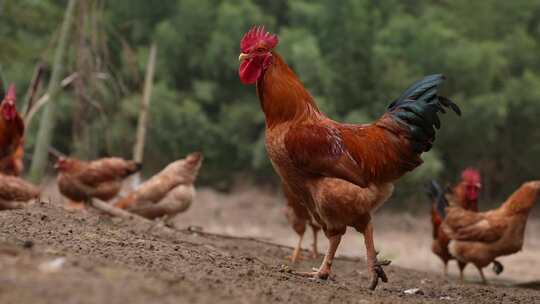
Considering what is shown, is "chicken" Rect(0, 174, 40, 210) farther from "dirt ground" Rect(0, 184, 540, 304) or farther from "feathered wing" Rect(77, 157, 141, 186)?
"feathered wing" Rect(77, 157, 141, 186)

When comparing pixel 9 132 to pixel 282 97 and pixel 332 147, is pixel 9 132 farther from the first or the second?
pixel 332 147

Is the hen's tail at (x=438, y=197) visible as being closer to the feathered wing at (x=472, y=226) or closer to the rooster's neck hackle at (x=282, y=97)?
the feathered wing at (x=472, y=226)

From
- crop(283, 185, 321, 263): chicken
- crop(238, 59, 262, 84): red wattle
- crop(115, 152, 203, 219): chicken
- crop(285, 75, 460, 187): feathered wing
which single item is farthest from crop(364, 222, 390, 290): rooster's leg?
crop(115, 152, 203, 219): chicken

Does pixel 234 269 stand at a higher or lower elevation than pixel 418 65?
lower

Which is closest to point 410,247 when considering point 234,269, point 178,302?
point 234,269

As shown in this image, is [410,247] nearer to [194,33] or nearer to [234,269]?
[194,33]

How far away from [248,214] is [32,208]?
33.7ft

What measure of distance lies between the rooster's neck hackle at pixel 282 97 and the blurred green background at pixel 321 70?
404 inches

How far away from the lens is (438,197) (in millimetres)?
9672

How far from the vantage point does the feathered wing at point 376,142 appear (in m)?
5.05

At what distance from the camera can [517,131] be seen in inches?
682

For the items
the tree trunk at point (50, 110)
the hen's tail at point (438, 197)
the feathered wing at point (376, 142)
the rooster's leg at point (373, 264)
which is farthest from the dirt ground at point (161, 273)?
the tree trunk at point (50, 110)

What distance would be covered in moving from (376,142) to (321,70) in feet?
35.8

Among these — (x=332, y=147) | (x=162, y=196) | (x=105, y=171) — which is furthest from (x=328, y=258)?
(x=105, y=171)
